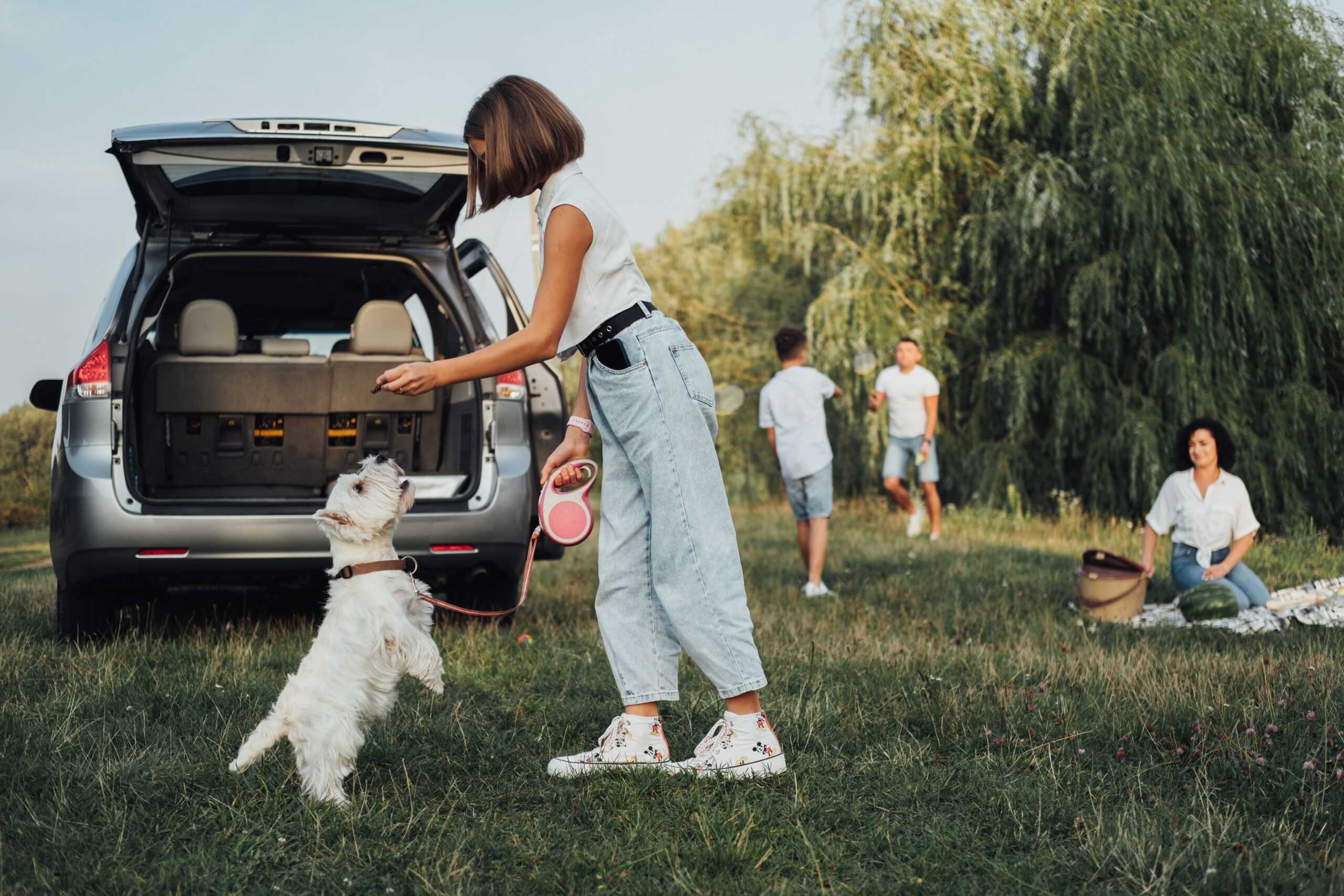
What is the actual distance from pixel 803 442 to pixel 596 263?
16.0ft

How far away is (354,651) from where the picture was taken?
3408 mm

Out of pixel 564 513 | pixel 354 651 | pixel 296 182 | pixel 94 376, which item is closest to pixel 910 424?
pixel 296 182

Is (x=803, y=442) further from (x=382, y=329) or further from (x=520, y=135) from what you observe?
(x=520, y=135)

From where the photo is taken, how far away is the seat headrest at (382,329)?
20.5ft

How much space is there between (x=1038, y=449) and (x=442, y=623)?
25.8 ft

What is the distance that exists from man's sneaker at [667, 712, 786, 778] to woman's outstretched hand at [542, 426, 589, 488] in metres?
0.93

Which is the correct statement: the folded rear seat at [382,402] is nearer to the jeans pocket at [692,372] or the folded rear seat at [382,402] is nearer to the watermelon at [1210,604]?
the jeans pocket at [692,372]

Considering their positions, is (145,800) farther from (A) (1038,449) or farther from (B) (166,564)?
(A) (1038,449)

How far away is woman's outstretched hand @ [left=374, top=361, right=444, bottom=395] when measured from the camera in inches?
118

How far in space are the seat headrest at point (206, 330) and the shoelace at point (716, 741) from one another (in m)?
3.96

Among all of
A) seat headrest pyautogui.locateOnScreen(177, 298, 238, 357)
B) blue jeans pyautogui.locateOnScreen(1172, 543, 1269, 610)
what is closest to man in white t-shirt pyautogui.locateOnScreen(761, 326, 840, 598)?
blue jeans pyautogui.locateOnScreen(1172, 543, 1269, 610)

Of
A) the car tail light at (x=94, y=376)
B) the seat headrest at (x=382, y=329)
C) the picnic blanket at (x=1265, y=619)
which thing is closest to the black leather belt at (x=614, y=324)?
the car tail light at (x=94, y=376)

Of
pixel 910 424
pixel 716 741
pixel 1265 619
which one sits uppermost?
pixel 910 424

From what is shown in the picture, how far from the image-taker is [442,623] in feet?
20.4
